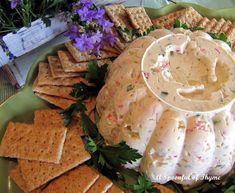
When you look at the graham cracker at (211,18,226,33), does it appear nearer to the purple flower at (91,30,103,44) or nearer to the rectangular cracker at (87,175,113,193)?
the purple flower at (91,30,103,44)

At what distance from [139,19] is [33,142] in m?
0.67

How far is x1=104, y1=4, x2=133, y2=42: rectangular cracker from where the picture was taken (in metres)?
1.53

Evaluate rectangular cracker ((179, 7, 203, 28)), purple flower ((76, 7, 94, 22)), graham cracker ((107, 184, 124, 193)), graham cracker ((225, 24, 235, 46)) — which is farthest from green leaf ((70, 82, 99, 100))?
graham cracker ((225, 24, 235, 46))

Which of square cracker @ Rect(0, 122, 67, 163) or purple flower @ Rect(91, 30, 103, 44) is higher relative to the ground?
purple flower @ Rect(91, 30, 103, 44)

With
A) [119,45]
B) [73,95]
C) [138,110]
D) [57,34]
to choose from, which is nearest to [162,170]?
[138,110]

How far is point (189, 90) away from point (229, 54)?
0.21 metres

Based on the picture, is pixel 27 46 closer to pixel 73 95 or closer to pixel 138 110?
pixel 73 95

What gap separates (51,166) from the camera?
3.97 feet

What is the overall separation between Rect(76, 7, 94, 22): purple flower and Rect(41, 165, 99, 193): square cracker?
1.74ft

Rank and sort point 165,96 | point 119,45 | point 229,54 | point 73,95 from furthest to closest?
point 119,45
point 73,95
point 229,54
point 165,96

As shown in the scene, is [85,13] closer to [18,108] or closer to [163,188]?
[18,108]

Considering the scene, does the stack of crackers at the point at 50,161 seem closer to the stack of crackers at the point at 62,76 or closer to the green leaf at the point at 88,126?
the green leaf at the point at 88,126

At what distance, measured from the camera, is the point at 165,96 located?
3.81 ft

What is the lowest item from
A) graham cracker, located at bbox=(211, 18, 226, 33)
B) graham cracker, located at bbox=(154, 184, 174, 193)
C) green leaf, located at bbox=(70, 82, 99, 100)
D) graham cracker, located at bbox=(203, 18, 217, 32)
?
graham cracker, located at bbox=(154, 184, 174, 193)
